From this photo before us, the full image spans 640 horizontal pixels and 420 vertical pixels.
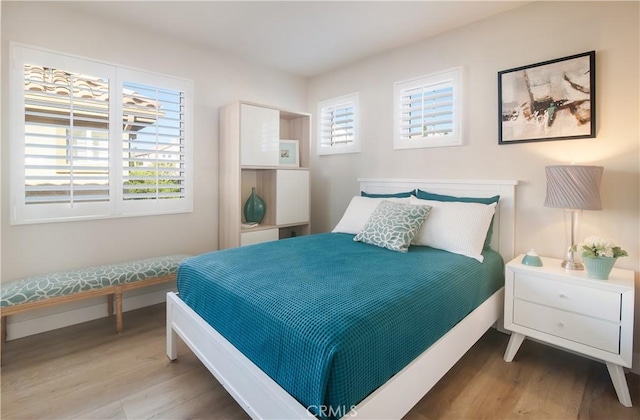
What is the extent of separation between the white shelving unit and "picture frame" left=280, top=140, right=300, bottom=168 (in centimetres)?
10

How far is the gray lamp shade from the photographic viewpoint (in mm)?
1850

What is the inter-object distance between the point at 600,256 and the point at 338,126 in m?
2.63

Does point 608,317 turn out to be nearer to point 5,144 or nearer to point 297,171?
point 297,171

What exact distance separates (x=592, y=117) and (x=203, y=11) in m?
2.88

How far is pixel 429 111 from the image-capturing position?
2871 millimetres

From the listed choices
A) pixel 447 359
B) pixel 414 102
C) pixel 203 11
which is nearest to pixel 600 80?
pixel 414 102

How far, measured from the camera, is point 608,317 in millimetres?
1707

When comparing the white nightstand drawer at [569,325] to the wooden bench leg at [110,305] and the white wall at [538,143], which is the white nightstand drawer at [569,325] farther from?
the wooden bench leg at [110,305]

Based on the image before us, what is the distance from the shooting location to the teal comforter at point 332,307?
3.51 feet

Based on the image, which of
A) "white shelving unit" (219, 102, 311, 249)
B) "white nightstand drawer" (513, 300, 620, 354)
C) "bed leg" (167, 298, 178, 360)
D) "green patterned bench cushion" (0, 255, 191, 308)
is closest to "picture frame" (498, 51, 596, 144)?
"white nightstand drawer" (513, 300, 620, 354)

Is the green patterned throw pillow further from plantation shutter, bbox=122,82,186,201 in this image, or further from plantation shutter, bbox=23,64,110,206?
plantation shutter, bbox=23,64,110,206

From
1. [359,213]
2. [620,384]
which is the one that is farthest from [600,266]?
[359,213]

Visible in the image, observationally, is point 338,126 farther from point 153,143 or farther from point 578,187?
point 578,187

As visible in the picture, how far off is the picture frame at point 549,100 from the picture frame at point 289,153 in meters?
2.03
